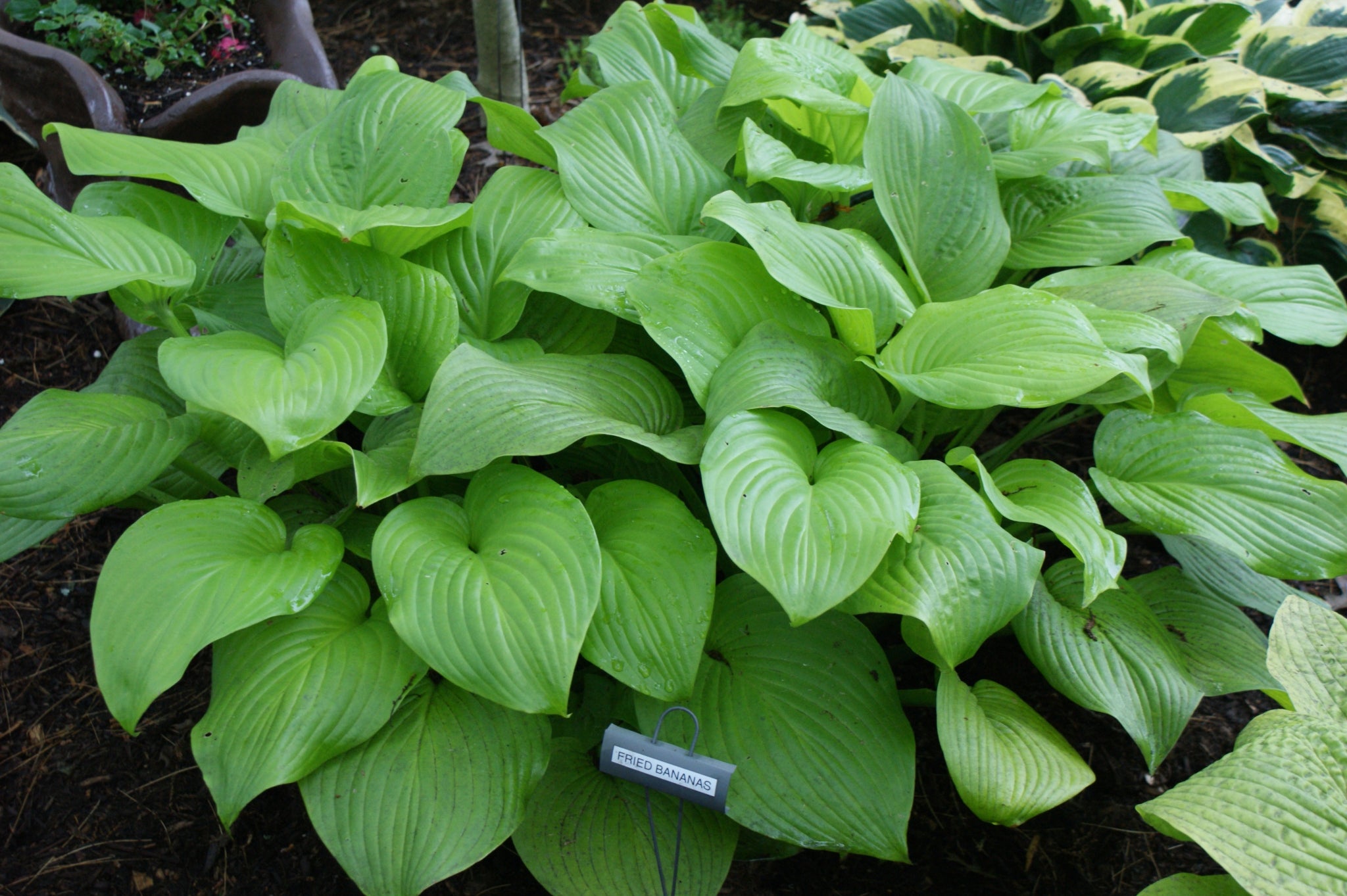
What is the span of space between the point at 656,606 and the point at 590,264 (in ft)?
2.06

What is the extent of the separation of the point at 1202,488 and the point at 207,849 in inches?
72.5

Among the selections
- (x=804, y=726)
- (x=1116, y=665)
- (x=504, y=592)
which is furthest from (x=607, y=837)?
(x=1116, y=665)

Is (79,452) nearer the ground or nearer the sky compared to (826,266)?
nearer the ground

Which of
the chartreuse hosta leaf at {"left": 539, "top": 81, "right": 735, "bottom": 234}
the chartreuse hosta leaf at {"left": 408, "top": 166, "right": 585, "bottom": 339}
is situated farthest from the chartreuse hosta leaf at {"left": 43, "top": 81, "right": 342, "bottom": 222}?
the chartreuse hosta leaf at {"left": 539, "top": 81, "right": 735, "bottom": 234}

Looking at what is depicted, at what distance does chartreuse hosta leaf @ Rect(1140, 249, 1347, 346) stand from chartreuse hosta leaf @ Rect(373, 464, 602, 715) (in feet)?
4.52

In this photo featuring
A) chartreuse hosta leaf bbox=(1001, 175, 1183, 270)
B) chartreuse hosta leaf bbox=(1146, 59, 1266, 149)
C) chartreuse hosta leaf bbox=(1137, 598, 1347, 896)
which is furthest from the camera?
chartreuse hosta leaf bbox=(1146, 59, 1266, 149)

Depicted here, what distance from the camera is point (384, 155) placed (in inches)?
67.4

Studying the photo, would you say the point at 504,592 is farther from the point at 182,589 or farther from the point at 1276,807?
the point at 1276,807

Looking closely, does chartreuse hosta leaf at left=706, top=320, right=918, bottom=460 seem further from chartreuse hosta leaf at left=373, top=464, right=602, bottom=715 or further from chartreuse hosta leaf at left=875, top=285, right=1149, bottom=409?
chartreuse hosta leaf at left=373, top=464, right=602, bottom=715

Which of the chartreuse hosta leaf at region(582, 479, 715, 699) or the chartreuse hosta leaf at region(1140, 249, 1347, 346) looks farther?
the chartreuse hosta leaf at region(1140, 249, 1347, 346)

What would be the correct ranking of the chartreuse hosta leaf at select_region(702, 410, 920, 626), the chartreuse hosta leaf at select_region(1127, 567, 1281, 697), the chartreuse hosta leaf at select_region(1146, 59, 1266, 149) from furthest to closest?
the chartreuse hosta leaf at select_region(1146, 59, 1266, 149), the chartreuse hosta leaf at select_region(1127, 567, 1281, 697), the chartreuse hosta leaf at select_region(702, 410, 920, 626)

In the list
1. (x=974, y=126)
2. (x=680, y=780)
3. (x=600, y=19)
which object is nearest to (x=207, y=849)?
(x=680, y=780)

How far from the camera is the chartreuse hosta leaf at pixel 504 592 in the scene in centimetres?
115

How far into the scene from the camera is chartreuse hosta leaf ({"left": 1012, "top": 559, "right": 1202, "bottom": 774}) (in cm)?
135
